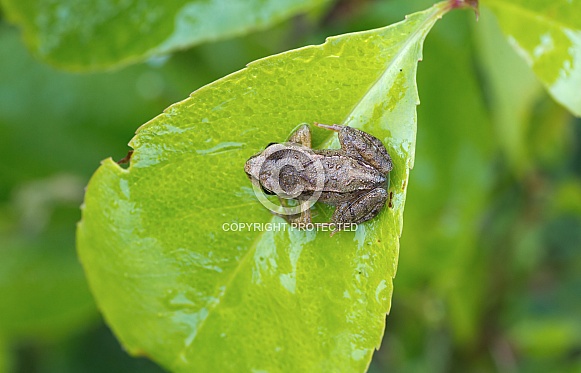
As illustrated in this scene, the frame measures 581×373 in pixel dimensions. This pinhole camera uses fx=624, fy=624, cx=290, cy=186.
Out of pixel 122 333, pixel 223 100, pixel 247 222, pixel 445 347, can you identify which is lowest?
pixel 122 333

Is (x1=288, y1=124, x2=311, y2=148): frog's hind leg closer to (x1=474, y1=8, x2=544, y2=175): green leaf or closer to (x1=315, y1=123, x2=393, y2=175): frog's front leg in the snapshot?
(x1=315, y1=123, x2=393, y2=175): frog's front leg

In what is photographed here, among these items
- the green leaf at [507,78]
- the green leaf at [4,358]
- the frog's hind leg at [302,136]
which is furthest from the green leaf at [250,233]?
the green leaf at [4,358]

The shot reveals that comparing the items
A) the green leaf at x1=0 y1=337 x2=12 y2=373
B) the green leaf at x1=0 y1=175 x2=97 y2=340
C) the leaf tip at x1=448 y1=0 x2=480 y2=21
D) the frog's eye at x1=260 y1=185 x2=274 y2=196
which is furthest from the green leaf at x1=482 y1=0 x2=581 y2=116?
the green leaf at x1=0 y1=337 x2=12 y2=373

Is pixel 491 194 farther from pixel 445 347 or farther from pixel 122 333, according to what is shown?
pixel 122 333

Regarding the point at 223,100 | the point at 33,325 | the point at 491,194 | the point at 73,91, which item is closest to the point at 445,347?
the point at 491,194

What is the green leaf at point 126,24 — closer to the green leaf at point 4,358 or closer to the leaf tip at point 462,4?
the leaf tip at point 462,4
